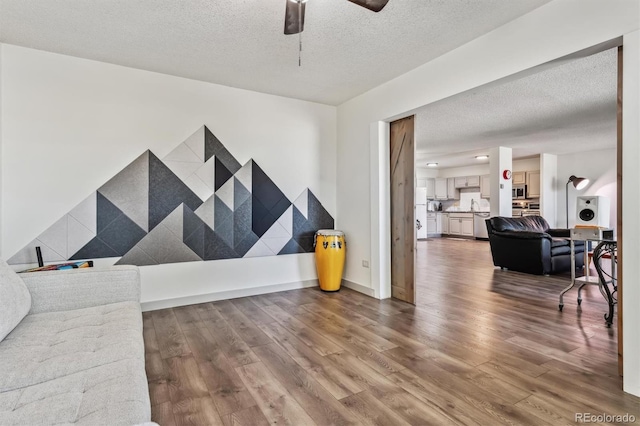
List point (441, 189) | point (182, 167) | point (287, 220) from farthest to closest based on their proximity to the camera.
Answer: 1. point (441, 189)
2. point (287, 220)
3. point (182, 167)

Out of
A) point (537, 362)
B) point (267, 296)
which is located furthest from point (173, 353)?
point (537, 362)

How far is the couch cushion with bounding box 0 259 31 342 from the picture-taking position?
1.69 m

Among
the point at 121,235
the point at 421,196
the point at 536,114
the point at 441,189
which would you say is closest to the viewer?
the point at 121,235

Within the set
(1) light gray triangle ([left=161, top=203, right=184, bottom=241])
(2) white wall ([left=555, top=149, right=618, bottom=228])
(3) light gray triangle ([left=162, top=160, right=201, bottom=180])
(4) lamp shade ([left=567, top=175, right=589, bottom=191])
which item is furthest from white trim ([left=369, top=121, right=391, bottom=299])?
(4) lamp shade ([left=567, top=175, right=589, bottom=191])

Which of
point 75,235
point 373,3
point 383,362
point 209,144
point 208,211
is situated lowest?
point 383,362

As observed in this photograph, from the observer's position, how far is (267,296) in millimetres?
4246

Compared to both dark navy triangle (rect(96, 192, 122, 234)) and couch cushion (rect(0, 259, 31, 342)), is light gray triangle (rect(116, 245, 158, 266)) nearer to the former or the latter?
dark navy triangle (rect(96, 192, 122, 234))

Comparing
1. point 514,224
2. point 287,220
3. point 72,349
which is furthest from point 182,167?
point 514,224

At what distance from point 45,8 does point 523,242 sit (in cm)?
661

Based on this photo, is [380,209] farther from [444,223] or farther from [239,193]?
[444,223]

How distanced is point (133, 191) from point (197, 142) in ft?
2.99

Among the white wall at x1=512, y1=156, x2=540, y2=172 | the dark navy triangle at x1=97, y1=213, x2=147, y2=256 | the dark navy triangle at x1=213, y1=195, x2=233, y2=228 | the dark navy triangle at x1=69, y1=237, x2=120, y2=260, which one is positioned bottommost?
the dark navy triangle at x1=69, y1=237, x2=120, y2=260

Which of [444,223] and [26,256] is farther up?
[26,256]

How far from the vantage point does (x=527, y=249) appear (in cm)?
545
